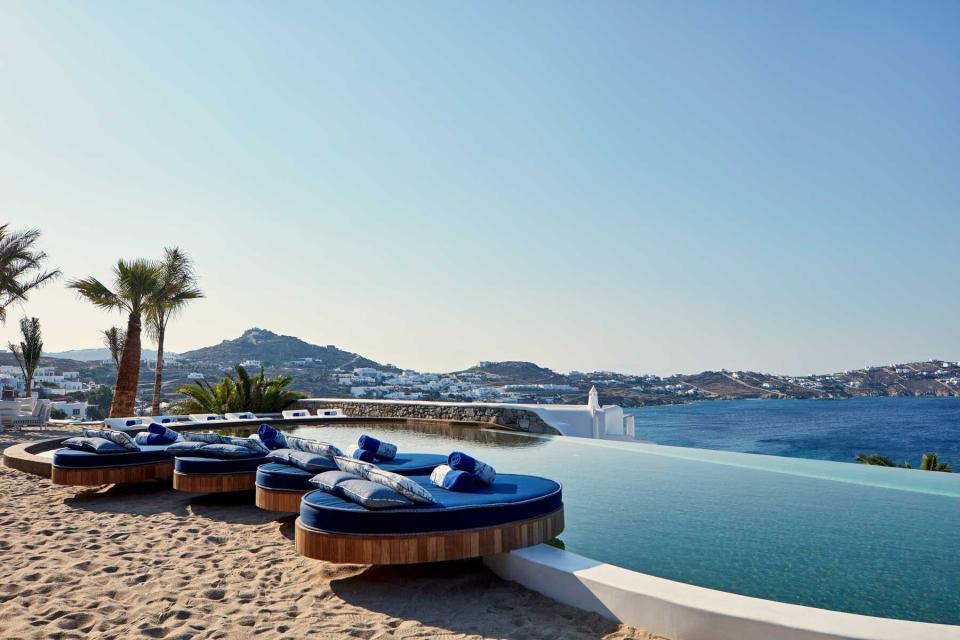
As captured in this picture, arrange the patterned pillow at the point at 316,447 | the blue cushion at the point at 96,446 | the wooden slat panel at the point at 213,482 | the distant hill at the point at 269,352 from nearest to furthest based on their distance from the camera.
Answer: the patterned pillow at the point at 316,447 → the wooden slat panel at the point at 213,482 → the blue cushion at the point at 96,446 → the distant hill at the point at 269,352

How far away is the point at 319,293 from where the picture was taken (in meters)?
24.9

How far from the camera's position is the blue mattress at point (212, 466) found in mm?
6266

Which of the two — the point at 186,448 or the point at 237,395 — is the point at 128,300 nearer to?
the point at 237,395

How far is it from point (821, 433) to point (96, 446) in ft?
160

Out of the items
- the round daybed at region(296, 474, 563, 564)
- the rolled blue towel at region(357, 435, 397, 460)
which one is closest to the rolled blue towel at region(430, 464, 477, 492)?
the round daybed at region(296, 474, 563, 564)

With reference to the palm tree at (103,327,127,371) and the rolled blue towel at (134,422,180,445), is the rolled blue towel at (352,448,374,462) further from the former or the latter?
the palm tree at (103,327,127,371)

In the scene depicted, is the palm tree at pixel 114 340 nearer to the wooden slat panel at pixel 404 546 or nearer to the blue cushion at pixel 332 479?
the blue cushion at pixel 332 479

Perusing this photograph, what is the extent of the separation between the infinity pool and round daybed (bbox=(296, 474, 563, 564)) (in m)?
1.00

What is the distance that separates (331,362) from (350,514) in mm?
48854

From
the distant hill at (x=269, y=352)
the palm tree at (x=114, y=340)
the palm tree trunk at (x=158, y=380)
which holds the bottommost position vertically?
the palm tree trunk at (x=158, y=380)

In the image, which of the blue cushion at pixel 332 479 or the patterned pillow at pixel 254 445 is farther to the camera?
the patterned pillow at pixel 254 445

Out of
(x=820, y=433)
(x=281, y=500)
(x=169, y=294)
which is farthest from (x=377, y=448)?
(x=820, y=433)

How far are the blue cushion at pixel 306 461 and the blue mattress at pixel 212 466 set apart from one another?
82 centimetres

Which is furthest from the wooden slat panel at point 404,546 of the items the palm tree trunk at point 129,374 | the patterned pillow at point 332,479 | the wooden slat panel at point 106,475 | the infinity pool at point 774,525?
the palm tree trunk at point 129,374
